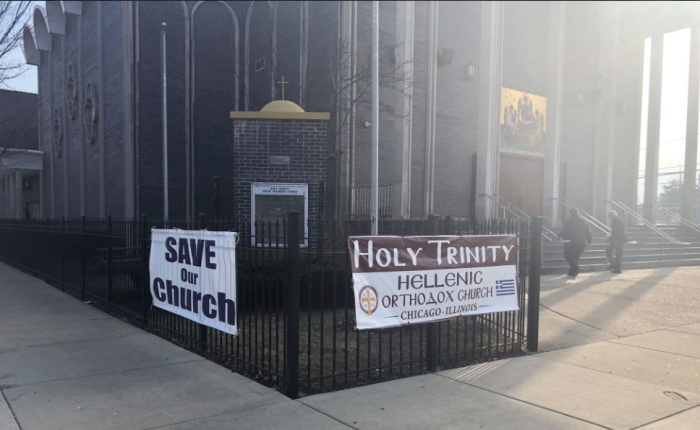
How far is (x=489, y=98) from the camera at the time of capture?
19.1 m

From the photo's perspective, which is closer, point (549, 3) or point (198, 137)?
point (549, 3)

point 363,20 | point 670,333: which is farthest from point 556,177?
point 670,333

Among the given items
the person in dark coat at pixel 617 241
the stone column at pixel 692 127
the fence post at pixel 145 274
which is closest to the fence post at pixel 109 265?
the fence post at pixel 145 274

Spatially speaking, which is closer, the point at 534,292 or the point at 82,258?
the point at 534,292

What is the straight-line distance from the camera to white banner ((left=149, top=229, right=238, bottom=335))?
17.6 feet

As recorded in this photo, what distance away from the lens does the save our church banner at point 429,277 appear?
201 inches

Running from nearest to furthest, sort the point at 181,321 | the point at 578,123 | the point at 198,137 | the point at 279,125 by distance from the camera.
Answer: the point at 181,321 → the point at 279,125 → the point at 198,137 → the point at 578,123

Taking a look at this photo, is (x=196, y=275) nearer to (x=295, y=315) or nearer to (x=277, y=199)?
(x=295, y=315)

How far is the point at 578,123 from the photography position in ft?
80.9

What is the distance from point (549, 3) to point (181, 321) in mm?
19216

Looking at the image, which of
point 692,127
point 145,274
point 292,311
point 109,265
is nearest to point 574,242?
point 145,274

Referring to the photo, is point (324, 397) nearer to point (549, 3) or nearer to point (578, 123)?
point (549, 3)

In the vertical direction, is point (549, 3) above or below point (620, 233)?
above

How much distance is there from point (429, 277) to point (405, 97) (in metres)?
12.2
